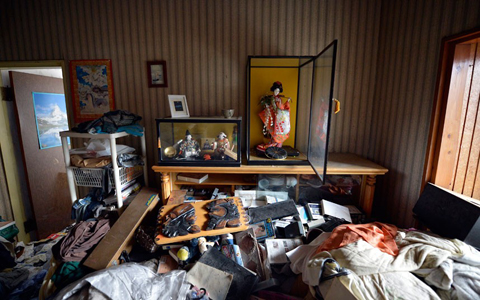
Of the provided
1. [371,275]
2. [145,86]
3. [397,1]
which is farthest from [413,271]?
[145,86]

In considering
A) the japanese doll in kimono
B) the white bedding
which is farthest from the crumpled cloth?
the white bedding

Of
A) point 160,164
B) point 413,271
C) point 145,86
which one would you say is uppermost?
point 145,86

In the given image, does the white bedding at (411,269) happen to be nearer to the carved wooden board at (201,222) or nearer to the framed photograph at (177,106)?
the carved wooden board at (201,222)

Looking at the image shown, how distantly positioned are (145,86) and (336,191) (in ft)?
6.65

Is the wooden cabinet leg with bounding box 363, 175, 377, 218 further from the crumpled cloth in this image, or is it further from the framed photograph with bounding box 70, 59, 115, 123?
the framed photograph with bounding box 70, 59, 115, 123

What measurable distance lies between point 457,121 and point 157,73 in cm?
234

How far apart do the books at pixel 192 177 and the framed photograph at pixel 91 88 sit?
3.30ft

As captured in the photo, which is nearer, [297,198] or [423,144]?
[423,144]

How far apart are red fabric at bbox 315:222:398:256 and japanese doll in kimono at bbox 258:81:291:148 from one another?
2.94 ft

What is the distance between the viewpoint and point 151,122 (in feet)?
7.43

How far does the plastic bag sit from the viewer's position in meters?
1.09

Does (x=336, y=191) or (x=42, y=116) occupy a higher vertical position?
(x=42, y=116)

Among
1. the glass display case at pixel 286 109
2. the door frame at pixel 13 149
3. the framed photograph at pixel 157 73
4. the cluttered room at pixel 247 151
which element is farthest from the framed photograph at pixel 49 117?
the glass display case at pixel 286 109

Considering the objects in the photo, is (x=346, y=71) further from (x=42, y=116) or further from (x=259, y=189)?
(x=42, y=116)
